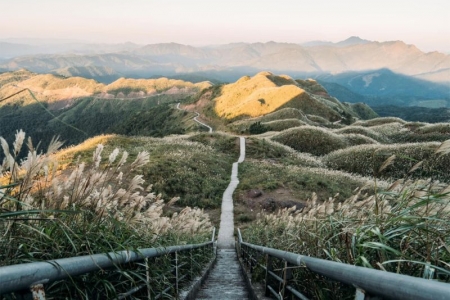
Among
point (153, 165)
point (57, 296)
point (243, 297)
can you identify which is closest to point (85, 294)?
point (57, 296)

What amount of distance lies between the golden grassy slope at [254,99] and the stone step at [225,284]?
91.3 m

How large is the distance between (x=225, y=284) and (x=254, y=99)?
106 meters

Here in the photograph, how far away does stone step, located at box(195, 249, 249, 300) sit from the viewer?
28.5ft

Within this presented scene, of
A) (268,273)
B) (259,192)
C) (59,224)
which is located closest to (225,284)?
(268,273)

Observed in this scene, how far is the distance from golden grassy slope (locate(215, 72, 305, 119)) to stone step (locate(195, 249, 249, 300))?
9130 centimetres

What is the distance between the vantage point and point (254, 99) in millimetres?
115062

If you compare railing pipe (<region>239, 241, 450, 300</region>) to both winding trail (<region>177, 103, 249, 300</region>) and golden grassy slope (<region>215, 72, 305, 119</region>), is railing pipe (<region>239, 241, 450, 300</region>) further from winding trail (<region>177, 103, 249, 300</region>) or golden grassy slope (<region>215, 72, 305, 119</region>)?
golden grassy slope (<region>215, 72, 305, 119</region>)

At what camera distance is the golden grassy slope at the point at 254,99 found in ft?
353

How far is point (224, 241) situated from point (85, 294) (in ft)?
63.9

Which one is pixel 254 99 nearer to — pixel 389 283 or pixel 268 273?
pixel 268 273

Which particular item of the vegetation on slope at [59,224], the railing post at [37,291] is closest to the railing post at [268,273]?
the vegetation on slope at [59,224]

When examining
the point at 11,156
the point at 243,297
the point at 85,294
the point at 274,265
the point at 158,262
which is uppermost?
the point at 11,156

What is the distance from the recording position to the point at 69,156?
31578 mm

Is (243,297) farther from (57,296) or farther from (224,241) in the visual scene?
(224,241)
